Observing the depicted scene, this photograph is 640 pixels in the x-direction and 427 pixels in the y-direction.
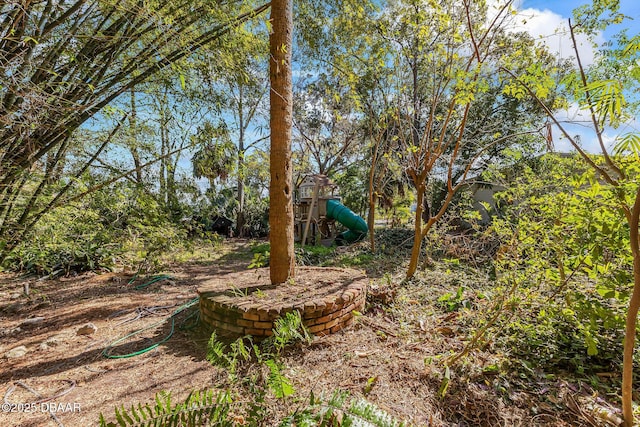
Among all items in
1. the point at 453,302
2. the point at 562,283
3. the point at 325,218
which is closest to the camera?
the point at 562,283

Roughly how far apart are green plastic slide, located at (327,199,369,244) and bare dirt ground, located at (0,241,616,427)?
18.5 ft

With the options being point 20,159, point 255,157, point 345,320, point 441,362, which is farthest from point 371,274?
point 255,157

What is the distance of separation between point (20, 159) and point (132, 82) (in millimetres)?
1060

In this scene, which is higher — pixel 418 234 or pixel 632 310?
pixel 418 234

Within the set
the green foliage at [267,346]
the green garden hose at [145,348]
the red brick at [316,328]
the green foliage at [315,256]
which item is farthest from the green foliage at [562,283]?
the green foliage at [315,256]

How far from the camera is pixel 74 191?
2926 mm

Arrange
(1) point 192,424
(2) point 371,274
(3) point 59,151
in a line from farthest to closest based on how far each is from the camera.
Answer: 1. (2) point 371,274
2. (3) point 59,151
3. (1) point 192,424

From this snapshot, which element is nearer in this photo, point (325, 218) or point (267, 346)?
point (267, 346)

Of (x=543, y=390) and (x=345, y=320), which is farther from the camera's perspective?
(x=345, y=320)

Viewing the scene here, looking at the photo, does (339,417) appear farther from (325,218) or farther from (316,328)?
(325,218)

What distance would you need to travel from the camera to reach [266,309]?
231cm

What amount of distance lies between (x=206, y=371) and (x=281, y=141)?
2.06 metres

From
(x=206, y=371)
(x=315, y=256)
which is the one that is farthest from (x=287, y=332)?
(x=315, y=256)

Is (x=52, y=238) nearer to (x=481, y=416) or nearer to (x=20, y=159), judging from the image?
(x=20, y=159)
